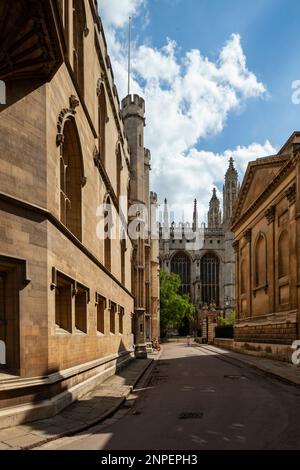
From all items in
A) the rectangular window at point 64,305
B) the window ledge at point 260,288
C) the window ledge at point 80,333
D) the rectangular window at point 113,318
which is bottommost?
the rectangular window at point 113,318

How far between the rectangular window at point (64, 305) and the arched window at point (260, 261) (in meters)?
22.8

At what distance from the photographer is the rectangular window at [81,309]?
1465cm

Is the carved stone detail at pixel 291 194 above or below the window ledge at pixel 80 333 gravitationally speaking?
above

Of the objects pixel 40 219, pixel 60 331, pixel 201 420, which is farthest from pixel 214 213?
pixel 40 219

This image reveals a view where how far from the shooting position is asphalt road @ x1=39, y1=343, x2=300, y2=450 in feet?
25.8

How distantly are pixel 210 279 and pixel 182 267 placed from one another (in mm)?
5991

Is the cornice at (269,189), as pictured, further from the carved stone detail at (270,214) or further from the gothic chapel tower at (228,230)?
the gothic chapel tower at (228,230)

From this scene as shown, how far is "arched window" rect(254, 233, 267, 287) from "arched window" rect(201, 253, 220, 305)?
58089mm

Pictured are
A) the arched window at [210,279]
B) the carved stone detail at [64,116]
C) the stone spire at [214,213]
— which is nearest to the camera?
the carved stone detail at [64,116]

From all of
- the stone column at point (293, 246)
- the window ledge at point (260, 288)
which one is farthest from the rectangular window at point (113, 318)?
the window ledge at point (260, 288)

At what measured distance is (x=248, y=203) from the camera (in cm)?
3841
